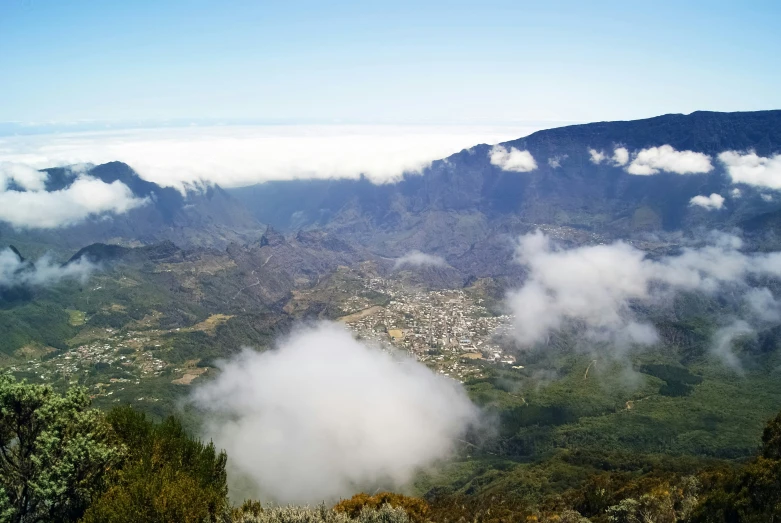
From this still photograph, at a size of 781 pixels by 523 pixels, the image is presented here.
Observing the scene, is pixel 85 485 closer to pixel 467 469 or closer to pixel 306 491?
pixel 306 491

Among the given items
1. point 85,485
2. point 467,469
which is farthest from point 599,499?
point 467,469

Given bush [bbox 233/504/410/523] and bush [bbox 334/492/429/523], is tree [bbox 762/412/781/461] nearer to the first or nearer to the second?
bush [bbox 334/492/429/523]

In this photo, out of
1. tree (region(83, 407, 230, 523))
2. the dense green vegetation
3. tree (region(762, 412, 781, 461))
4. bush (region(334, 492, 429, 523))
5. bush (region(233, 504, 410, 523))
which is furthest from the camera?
tree (region(762, 412, 781, 461))

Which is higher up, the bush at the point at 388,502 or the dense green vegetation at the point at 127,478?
the dense green vegetation at the point at 127,478

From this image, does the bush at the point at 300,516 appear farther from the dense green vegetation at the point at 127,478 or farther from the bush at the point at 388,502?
the bush at the point at 388,502

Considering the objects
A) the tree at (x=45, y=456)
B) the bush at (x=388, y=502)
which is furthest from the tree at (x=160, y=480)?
the bush at (x=388, y=502)

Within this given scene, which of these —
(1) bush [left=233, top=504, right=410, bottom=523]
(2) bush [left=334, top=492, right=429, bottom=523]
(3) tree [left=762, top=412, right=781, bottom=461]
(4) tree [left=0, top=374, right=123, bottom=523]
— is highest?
(4) tree [left=0, top=374, right=123, bottom=523]

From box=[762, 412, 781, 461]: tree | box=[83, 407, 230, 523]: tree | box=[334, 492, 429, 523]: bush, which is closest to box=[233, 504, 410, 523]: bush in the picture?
box=[83, 407, 230, 523]: tree

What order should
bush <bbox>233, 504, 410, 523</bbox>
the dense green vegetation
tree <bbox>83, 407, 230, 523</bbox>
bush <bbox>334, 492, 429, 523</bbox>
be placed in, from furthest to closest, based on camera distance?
bush <bbox>334, 492, 429, 523</bbox> < bush <bbox>233, 504, 410, 523</bbox> < the dense green vegetation < tree <bbox>83, 407, 230, 523</bbox>
